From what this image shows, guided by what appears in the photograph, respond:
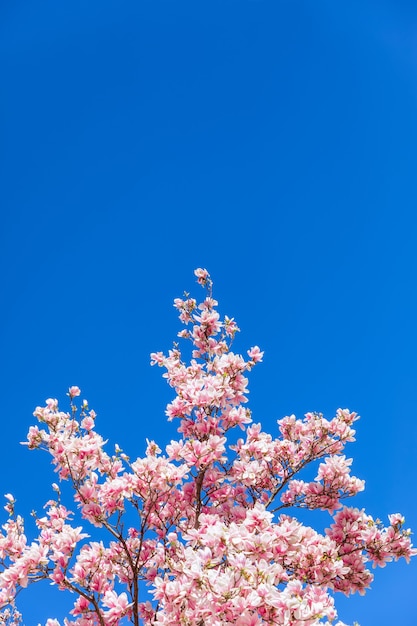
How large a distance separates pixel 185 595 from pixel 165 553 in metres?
1.94

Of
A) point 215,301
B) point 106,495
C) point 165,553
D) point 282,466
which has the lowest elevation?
point 165,553

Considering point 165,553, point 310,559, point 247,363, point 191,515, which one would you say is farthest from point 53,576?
point 247,363

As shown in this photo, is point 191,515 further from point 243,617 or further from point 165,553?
point 243,617

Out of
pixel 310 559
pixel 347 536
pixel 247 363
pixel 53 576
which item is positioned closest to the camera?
pixel 53 576

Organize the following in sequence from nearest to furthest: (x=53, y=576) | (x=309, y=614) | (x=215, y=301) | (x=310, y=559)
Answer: (x=309, y=614), (x=53, y=576), (x=310, y=559), (x=215, y=301)

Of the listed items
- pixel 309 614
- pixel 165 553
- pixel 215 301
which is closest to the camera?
pixel 309 614

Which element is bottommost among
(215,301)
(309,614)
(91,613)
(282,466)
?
(309,614)

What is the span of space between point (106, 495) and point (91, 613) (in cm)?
145

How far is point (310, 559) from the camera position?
21.1 feet

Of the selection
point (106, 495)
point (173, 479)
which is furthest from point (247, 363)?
point (106, 495)

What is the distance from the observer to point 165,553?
22.5 feet

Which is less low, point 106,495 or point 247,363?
point 247,363

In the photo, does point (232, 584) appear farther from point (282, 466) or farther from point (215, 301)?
point (215, 301)

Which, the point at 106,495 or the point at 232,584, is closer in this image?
the point at 232,584
